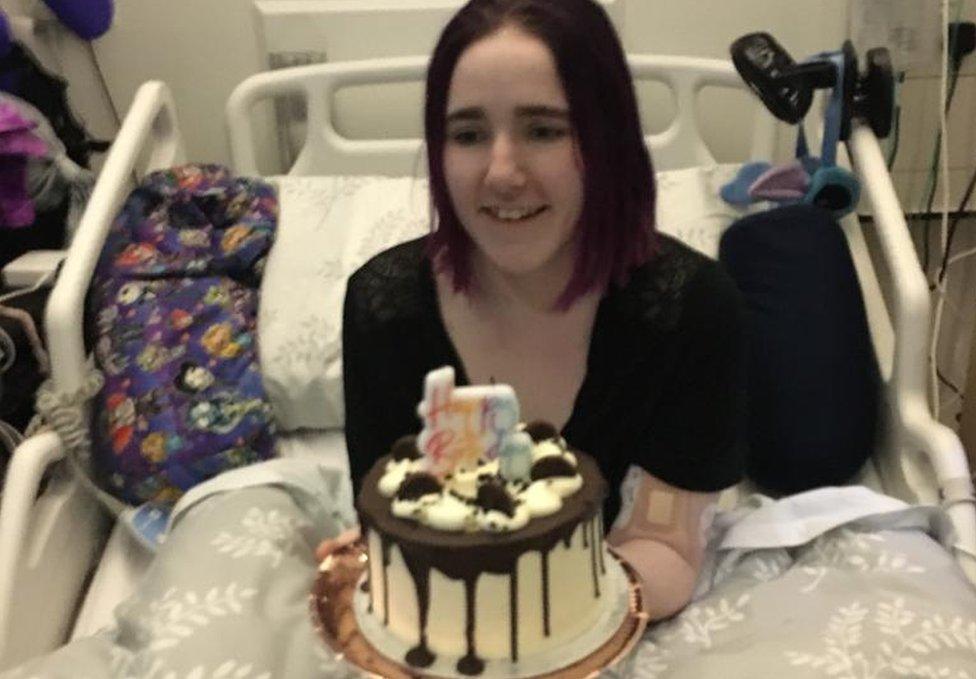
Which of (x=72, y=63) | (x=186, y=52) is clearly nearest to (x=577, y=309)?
(x=186, y=52)

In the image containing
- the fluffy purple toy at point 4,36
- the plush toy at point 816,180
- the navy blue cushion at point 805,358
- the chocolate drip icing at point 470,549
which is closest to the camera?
the chocolate drip icing at point 470,549

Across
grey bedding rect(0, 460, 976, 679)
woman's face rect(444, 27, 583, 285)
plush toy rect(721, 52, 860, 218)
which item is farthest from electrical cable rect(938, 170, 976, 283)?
woman's face rect(444, 27, 583, 285)

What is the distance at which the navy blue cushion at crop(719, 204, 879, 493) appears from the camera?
1.65 meters

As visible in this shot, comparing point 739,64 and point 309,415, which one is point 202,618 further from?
point 739,64

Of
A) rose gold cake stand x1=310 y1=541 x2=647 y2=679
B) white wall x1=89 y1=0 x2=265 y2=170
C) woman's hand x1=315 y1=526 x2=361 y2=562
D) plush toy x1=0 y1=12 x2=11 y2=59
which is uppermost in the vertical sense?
plush toy x1=0 y1=12 x2=11 y2=59

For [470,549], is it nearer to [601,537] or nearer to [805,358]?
[601,537]

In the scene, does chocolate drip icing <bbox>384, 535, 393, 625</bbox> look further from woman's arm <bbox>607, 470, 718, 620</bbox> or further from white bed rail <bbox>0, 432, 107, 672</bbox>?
white bed rail <bbox>0, 432, 107, 672</bbox>

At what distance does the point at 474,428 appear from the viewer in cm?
97

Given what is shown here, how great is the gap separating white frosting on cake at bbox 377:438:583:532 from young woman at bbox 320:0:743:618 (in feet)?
0.79

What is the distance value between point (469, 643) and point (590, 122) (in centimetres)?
51

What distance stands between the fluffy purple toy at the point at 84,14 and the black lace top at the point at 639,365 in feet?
3.66

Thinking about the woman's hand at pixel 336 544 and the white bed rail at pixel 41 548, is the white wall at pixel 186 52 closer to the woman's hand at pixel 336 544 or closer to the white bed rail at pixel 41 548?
the white bed rail at pixel 41 548

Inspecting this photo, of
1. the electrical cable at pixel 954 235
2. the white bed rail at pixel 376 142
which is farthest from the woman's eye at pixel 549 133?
the electrical cable at pixel 954 235

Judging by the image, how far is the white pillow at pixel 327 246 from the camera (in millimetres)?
1808
